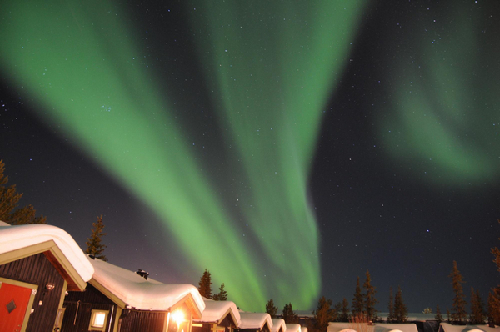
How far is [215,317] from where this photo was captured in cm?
2098

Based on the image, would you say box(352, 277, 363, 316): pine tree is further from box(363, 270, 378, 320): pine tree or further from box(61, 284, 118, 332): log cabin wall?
box(61, 284, 118, 332): log cabin wall

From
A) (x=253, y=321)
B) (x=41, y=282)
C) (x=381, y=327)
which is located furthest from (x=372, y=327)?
(x=41, y=282)

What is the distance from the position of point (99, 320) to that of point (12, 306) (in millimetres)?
6645

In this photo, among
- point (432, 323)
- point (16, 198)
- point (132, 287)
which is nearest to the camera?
point (132, 287)

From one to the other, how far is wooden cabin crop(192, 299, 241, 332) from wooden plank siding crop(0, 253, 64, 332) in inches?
438

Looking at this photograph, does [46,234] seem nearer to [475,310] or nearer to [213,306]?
[213,306]

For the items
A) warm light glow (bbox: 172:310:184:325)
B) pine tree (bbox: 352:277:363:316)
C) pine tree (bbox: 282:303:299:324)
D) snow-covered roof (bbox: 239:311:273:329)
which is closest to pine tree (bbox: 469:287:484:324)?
pine tree (bbox: 352:277:363:316)

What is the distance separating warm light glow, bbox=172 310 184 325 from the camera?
16.6 m

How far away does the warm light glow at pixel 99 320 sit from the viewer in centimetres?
1458

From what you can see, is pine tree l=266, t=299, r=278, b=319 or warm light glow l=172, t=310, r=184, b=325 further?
pine tree l=266, t=299, r=278, b=319

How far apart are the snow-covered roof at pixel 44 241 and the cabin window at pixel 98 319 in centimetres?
448

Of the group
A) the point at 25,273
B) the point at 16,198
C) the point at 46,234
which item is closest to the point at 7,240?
the point at 46,234

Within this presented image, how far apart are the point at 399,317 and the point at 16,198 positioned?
275 feet

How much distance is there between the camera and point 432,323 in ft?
229
